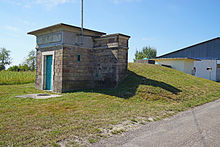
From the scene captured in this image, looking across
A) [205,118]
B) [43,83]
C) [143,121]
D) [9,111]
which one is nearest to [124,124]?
[143,121]

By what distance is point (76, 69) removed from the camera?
11852 millimetres

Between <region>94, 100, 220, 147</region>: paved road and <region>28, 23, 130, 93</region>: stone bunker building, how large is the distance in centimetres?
609

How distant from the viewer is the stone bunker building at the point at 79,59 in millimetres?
11258

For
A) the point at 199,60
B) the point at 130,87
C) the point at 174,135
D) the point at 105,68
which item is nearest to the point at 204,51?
the point at 199,60

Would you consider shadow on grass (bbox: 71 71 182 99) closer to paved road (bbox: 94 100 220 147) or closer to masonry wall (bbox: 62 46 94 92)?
masonry wall (bbox: 62 46 94 92)

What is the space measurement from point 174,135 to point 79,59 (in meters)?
8.93

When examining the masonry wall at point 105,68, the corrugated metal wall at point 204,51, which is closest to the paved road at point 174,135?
the masonry wall at point 105,68

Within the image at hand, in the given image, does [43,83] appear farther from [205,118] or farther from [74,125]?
[205,118]

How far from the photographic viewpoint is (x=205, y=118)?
20.2 feet

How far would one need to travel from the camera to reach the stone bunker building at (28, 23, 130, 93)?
11.3 metres

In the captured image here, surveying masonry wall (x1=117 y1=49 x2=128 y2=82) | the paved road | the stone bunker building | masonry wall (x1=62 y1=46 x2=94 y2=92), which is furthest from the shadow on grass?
the paved road

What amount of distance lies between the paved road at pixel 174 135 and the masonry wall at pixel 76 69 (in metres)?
7.29

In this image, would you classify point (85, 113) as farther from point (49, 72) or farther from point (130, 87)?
point (49, 72)

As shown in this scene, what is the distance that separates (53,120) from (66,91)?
604 cm
